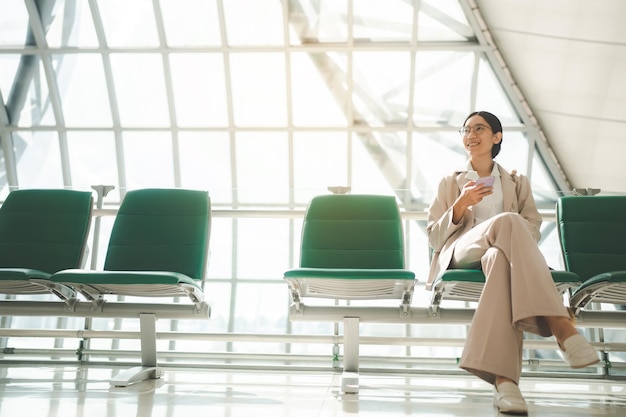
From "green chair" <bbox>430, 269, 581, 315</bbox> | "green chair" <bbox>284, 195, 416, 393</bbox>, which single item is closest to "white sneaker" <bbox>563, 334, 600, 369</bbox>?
"green chair" <bbox>430, 269, 581, 315</bbox>

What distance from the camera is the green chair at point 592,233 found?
409cm

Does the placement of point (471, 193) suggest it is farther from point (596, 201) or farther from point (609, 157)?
point (609, 157)

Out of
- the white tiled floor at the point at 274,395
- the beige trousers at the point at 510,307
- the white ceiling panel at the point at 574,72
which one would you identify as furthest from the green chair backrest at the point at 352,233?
the white ceiling panel at the point at 574,72

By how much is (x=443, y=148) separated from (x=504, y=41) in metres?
2.70

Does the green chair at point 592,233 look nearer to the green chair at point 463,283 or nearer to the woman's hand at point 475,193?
the green chair at point 463,283

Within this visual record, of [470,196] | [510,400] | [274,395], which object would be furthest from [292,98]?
[510,400]

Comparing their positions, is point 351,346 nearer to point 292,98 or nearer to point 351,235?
point 351,235

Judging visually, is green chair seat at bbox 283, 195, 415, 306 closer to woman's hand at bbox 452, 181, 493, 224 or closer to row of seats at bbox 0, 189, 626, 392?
row of seats at bbox 0, 189, 626, 392

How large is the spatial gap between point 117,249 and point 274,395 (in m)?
1.72

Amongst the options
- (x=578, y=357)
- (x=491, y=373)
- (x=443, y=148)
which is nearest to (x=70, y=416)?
(x=491, y=373)

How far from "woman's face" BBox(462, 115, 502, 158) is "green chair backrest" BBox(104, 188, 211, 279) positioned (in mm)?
1817

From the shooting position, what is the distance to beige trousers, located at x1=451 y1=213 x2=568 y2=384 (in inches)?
110

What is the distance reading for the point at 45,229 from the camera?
450 centimetres

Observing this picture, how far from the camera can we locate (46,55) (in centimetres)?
1340
